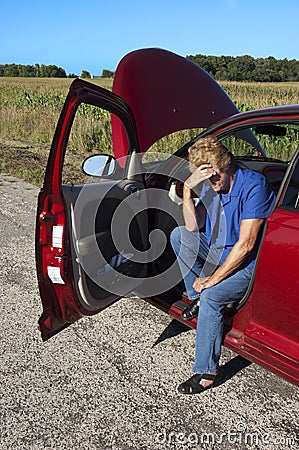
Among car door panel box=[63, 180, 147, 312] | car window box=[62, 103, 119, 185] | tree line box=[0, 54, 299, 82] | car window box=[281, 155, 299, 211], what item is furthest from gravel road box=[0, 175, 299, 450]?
tree line box=[0, 54, 299, 82]

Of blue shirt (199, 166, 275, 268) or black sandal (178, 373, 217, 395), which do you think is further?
black sandal (178, 373, 217, 395)

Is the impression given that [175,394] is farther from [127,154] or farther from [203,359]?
[127,154]

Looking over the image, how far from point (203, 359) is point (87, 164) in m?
1.40

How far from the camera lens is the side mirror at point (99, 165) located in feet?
10.7

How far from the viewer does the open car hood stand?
12.0ft

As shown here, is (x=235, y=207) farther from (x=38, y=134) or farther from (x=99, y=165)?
(x=38, y=134)

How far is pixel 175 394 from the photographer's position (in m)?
2.89

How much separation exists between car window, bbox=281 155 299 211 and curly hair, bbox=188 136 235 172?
41 centimetres

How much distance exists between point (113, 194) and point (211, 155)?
0.67m

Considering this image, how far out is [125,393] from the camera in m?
2.89

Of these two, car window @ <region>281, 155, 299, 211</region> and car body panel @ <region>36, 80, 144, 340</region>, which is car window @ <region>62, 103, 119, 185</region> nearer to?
car body panel @ <region>36, 80, 144, 340</region>

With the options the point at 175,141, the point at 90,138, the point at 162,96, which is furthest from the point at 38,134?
the point at 162,96

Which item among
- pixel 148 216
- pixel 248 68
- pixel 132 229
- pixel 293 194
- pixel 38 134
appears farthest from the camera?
pixel 248 68

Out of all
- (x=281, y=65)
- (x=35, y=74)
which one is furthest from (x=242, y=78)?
(x=35, y=74)
